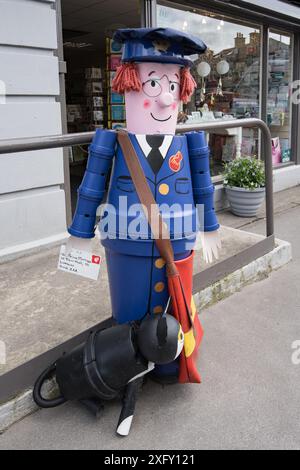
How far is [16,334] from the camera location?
240 centimetres

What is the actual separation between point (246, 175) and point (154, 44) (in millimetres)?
3371

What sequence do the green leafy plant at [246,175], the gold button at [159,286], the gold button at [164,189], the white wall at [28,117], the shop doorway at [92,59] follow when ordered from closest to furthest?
the gold button at [164,189]
the gold button at [159,286]
the white wall at [28,117]
the green leafy plant at [246,175]
the shop doorway at [92,59]

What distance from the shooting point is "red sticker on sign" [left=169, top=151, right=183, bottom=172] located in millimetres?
1987

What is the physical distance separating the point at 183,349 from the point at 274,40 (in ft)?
19.0

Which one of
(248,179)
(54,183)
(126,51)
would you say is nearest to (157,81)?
(126,51)

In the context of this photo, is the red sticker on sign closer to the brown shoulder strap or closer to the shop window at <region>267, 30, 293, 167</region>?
the brown shoulder strap

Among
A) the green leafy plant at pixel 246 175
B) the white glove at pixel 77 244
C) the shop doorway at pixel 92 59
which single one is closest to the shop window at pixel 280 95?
the green leafy plant at pixel 246 175

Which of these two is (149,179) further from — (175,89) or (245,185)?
(245,185)

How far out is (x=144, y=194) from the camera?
193cm

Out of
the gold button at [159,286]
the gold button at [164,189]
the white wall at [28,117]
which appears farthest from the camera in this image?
the white wall at [28,117]

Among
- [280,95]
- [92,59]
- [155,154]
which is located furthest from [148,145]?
[92,59]

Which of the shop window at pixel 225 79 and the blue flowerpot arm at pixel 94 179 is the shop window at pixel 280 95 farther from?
the blue flowerpot arm at pixel 94 179

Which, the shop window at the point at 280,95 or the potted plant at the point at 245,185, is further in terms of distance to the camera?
the shop window at the point at 280,95

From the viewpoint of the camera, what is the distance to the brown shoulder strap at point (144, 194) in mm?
1929
